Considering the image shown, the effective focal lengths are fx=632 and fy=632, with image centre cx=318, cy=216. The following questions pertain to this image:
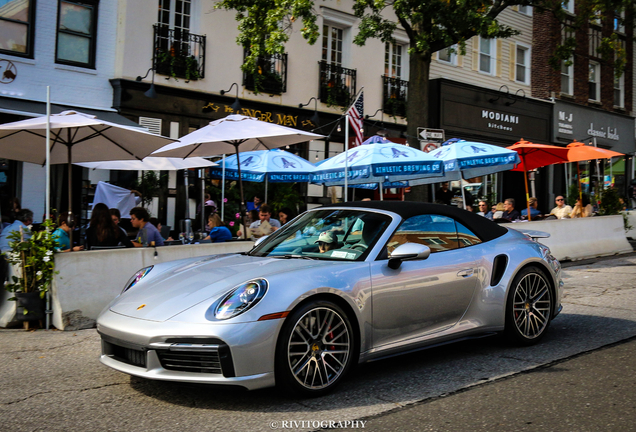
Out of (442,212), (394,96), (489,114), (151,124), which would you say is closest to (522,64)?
(489,114)

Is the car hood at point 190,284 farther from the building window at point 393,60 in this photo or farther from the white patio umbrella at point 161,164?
the building window at point 393,60

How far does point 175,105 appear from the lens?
17047 mm

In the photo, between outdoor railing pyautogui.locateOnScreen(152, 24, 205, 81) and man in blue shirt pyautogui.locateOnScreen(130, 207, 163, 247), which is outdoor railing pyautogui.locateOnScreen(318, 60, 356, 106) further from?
man in blue shirt pyautogui.locateOnScreen(130, 207, 163, 247)

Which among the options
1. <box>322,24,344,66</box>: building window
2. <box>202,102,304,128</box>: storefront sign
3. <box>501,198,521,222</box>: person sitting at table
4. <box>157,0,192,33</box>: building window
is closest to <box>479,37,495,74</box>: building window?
<box>322,24,344,66</box>: building window

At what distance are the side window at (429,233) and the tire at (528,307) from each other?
0.71 meters

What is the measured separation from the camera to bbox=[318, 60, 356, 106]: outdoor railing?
67.5 feet

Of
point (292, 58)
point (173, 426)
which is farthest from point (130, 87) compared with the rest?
point (173, 426)

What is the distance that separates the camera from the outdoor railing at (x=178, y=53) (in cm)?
1661

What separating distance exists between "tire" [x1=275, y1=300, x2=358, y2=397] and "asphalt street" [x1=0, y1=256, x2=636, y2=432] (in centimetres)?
14

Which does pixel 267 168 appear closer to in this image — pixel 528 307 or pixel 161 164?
pixel 161 164

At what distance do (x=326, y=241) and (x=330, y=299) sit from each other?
0.75m

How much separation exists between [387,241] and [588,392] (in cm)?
179

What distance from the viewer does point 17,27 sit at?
48.0ft

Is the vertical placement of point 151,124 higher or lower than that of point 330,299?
higher
